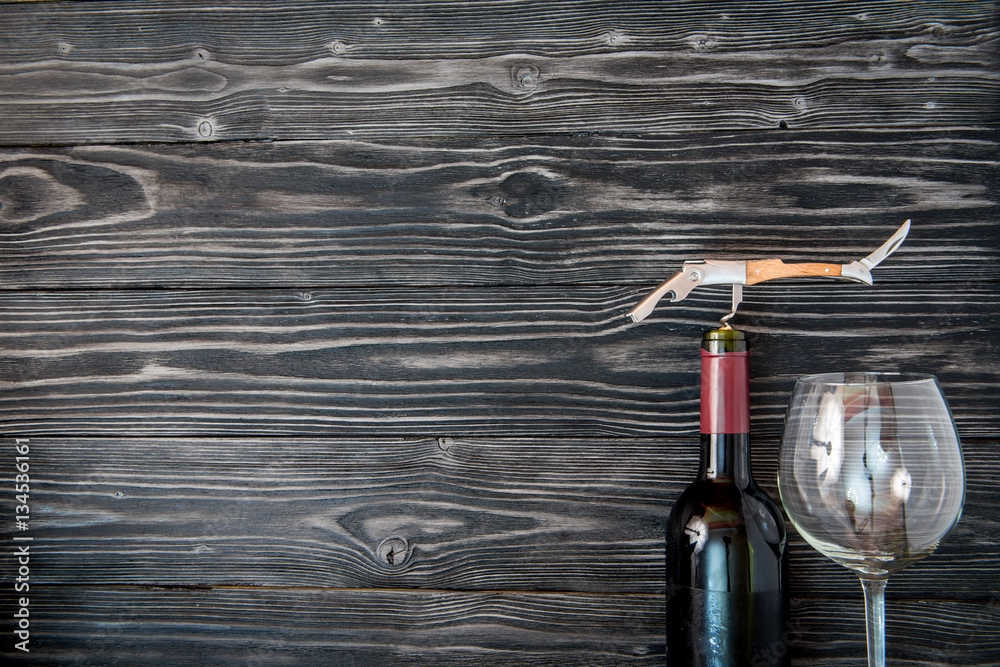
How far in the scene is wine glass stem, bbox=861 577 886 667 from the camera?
568 millimetres

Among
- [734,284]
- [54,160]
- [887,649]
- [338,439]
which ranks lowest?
[887,649]

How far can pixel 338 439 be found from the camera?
0.77m

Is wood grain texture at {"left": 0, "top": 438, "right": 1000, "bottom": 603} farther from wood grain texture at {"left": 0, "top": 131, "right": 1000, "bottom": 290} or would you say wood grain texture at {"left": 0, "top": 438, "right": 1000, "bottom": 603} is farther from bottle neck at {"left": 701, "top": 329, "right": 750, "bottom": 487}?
wood grain texture at {"left": 0, "top": 131, "right": 1000, "bottom": 290}

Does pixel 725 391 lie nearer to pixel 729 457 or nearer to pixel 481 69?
pixel 729 457

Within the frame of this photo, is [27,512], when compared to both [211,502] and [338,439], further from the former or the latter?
[338,439]

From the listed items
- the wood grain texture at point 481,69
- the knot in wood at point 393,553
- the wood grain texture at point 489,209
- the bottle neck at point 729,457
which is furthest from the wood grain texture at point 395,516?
the wood grain texture at point 481,69

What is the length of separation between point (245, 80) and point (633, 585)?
0.78 metres

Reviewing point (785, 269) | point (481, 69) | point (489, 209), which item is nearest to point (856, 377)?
point (785, 269)

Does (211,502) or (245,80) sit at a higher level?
(245,80)

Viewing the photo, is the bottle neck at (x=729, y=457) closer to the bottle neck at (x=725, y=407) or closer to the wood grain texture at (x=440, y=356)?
the bottle neck at (x=725, y=407)

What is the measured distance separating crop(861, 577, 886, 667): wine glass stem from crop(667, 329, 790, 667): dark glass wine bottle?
74 mm

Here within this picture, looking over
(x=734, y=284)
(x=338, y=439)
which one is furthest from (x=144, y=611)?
(x=734, y=284)

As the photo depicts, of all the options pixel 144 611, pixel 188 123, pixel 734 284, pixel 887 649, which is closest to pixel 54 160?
pixel 188 123

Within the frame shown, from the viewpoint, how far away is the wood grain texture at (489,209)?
0.73 m
